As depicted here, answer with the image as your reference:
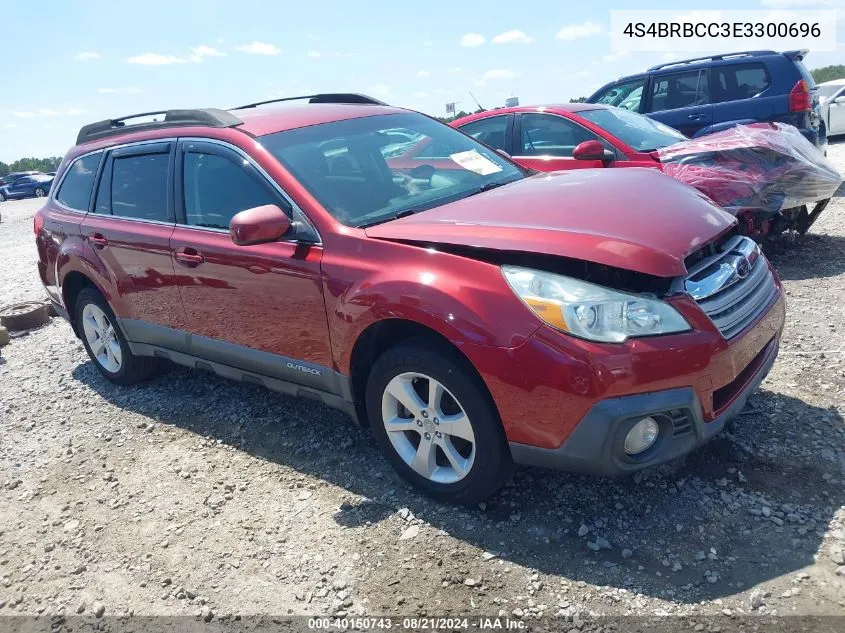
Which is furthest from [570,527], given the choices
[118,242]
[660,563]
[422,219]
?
[118,242]

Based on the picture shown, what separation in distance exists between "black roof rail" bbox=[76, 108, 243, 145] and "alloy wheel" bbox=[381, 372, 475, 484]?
1.89m

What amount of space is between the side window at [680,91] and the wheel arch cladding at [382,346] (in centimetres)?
746

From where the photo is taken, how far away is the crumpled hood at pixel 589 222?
106 inches

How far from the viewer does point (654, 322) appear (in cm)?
260

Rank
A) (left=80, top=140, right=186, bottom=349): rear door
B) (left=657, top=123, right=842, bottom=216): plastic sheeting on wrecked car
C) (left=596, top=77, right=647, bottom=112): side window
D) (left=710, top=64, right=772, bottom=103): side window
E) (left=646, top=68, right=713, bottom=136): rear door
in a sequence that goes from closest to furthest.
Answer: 1. (left=80, top=140, right=186, bottom=349): rear door
2. (left=657, top=123, right=842, bottom=216): plastic sheeting on wrecked car
3. (left=710, top=64, right=772, bottom=103): side window
4. (left=646, top=68, right=713, bottom=136): rear door
5. (left=596, top=77, right=647, bottom=112): side window

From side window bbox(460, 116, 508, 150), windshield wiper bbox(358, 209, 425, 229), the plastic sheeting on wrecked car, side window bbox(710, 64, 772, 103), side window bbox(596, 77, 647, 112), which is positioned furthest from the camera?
side window bbox(596, 77, 647, 112)

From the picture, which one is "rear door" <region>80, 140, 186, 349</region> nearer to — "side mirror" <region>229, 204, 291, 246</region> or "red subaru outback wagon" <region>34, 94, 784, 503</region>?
"red subaru outback wagon" <region>34, 94, 784, 503</region>

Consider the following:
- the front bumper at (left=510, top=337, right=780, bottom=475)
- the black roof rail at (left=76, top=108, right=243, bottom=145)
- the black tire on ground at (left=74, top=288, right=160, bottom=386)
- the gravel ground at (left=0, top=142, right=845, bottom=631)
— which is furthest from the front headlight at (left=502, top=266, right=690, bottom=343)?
the black tire on ground at (left=74, top=288, right=160, bottom=386)

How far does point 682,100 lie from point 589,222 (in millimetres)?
7237

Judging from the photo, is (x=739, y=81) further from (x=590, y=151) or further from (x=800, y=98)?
(x=590, y=151)

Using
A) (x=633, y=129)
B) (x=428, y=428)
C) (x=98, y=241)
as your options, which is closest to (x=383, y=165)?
(x=428, y=428)

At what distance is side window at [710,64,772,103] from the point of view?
27.9 ft

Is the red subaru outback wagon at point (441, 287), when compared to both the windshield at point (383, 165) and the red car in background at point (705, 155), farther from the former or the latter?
the red car in background at point (705, 155)

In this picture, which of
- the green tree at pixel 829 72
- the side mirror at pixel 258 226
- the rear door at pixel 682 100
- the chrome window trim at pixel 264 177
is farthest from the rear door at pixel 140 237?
the green tree at pixel 829 72
